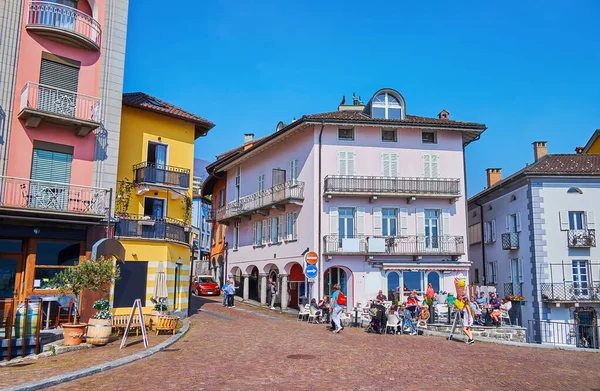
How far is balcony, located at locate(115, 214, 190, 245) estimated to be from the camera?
2177 cm

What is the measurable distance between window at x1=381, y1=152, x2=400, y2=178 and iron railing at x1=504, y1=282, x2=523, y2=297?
10.5 meters

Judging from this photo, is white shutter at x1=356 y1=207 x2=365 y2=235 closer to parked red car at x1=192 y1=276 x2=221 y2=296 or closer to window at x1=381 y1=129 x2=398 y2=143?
window at x1=381 y1=129 x2=398 y2=143

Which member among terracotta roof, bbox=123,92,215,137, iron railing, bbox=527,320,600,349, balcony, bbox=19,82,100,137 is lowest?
iron railing, bbox=527,320,600,349

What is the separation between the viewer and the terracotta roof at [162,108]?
24.0 m

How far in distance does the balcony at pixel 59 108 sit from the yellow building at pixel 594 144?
3367 centimetres

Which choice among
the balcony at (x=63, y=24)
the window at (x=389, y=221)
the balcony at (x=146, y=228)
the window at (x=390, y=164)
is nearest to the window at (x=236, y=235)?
the window at (x=389, y=221)

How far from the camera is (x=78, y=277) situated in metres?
15.1

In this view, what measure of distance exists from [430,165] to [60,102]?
19744 millimetres

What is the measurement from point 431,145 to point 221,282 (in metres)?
20.3

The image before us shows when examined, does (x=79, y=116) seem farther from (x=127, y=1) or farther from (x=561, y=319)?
(x=561, y=319)

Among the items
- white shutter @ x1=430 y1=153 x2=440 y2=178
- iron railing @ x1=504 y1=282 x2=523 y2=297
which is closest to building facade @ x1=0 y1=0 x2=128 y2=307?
white shutter @ x1=430 y1=153 x2=440 y2=178

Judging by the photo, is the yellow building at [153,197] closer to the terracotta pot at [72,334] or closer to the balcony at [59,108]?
the balcony at [59,108]

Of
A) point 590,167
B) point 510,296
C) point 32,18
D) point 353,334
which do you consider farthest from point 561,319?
point 32,18

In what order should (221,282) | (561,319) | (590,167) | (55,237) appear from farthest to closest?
(221,282) → (590,167) → (561,319) → (55,237)
